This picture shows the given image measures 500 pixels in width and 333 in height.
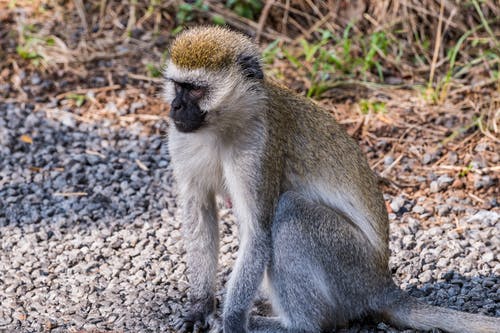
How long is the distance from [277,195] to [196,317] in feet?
3.43

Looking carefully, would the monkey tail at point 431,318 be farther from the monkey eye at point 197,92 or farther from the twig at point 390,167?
the twig at point 390,167

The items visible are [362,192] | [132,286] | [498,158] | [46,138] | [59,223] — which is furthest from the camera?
[46,138]

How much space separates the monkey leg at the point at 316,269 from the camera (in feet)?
16.7

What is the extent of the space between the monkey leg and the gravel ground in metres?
0.31

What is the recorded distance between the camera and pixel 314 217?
5.14 meters

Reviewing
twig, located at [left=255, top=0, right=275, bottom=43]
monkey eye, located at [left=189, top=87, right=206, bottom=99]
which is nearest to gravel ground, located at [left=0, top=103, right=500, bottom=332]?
monkey eye, located at [left=189, top=87, right=206, bottom=99]

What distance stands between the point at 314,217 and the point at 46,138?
13.0 feet

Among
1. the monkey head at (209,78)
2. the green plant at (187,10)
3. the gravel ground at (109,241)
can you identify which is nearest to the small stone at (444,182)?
the gravel ground at (109,241)

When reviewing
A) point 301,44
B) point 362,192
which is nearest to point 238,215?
point 362,192

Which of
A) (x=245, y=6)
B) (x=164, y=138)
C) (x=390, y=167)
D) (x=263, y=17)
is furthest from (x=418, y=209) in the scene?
(x=245, y=6)

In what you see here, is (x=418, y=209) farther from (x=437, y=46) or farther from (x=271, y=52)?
(x=271, y=52)

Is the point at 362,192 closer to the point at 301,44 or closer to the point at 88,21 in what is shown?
the point at 301,44

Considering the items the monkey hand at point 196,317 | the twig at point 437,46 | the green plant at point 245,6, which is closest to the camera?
the monkey hand at point 196,317

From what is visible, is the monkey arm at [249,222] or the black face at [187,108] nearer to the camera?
the black face at [187,108]
